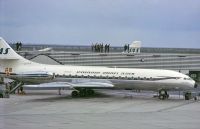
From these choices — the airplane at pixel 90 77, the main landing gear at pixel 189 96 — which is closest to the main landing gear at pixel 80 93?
the airplane at pixel 90 77

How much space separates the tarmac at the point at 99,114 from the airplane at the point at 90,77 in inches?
79.2

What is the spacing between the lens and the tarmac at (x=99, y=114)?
2480cm

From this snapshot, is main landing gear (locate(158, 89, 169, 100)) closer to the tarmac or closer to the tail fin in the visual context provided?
the tarmac

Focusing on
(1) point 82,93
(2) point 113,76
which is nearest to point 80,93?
(1) point 82,93

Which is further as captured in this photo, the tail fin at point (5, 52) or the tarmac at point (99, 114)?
the tail fin at point (5, 52)

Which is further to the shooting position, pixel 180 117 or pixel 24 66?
pixel 24 66

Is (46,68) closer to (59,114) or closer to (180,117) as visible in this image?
(59,114)

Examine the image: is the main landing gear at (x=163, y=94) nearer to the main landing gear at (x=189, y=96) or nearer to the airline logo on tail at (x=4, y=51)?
the main landing gear at (x=189, y=96)

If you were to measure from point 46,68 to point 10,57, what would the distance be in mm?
4281

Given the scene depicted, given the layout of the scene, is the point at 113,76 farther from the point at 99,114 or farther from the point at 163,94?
the point at 99,114

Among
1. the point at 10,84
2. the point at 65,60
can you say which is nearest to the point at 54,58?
the point at 65,60

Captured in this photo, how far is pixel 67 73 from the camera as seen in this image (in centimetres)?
4672

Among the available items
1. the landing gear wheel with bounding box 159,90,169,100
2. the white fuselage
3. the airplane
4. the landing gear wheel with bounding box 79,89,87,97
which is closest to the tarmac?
the landing gear wheel with bounding box 159,90,169,100

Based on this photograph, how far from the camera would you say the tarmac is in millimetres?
24797
